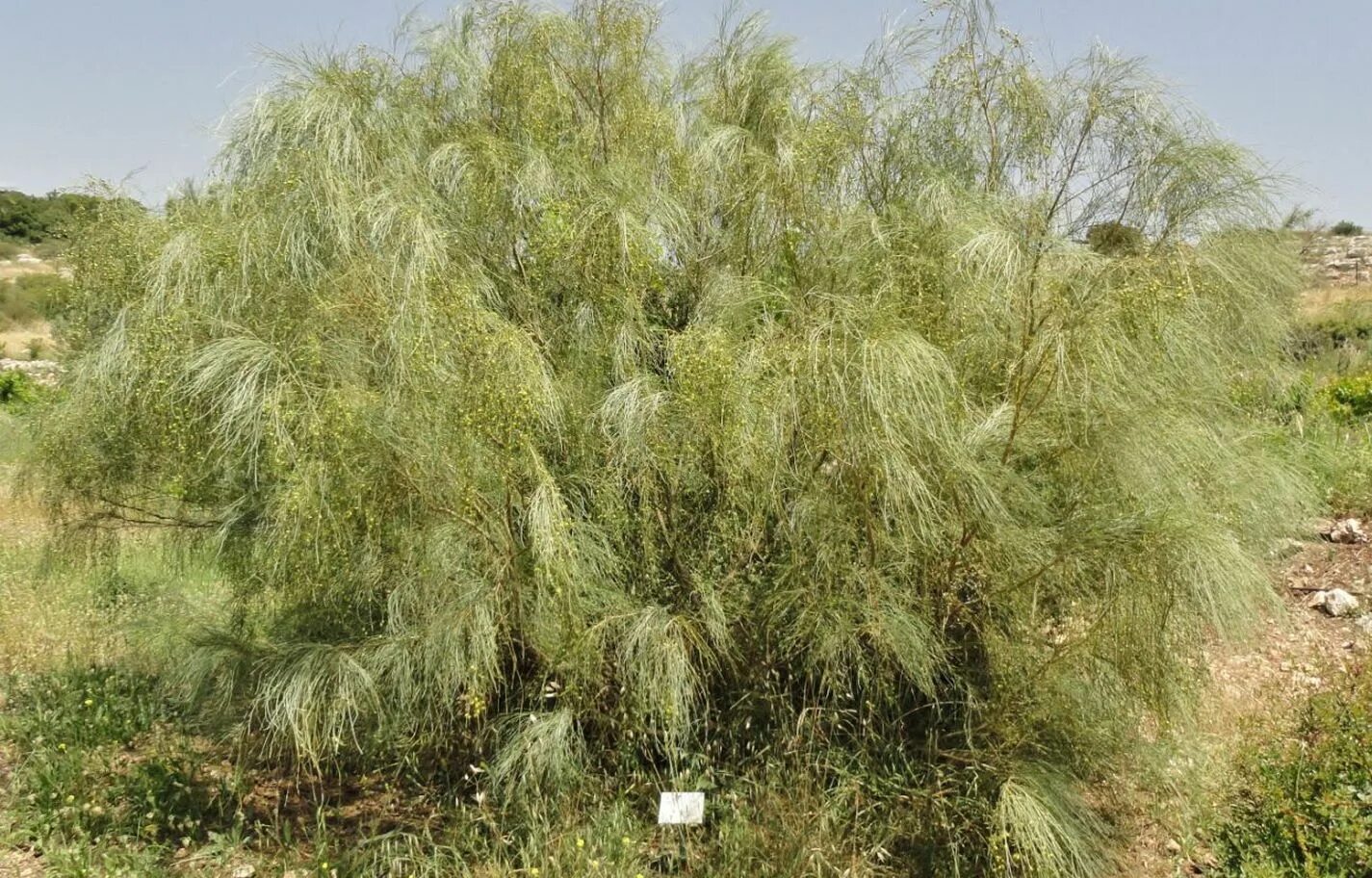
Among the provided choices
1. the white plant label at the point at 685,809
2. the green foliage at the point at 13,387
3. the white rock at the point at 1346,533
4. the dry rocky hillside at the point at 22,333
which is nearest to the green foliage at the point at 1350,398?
the white rock at the point at 1346,533

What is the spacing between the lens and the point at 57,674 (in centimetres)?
459

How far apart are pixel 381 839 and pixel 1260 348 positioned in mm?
3863

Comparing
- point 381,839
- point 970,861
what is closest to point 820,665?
point 970,861

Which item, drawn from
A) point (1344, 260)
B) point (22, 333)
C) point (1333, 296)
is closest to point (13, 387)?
point (22, 333)

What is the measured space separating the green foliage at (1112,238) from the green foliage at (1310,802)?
175cm

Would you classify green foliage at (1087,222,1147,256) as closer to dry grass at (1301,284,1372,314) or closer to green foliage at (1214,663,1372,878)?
green foliage at (1214,663,1372,878)

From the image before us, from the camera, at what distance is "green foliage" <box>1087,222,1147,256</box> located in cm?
369

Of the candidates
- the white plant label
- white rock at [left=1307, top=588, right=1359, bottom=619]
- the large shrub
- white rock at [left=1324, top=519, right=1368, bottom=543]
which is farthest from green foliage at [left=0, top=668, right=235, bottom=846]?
A: white rock at [left=1324, top=519, right=1368, bottom=543]

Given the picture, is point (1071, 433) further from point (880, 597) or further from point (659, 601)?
point (659, 601)

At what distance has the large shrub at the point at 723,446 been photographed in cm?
→ 298

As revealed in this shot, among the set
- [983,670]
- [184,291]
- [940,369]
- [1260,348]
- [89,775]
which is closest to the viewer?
[940,369]

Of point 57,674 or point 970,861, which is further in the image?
point 57,674

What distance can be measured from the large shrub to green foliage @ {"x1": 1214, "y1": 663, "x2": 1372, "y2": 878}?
1.88ft

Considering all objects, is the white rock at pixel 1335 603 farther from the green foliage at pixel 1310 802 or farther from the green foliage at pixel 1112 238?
the green foliage at pixel 1112 238
